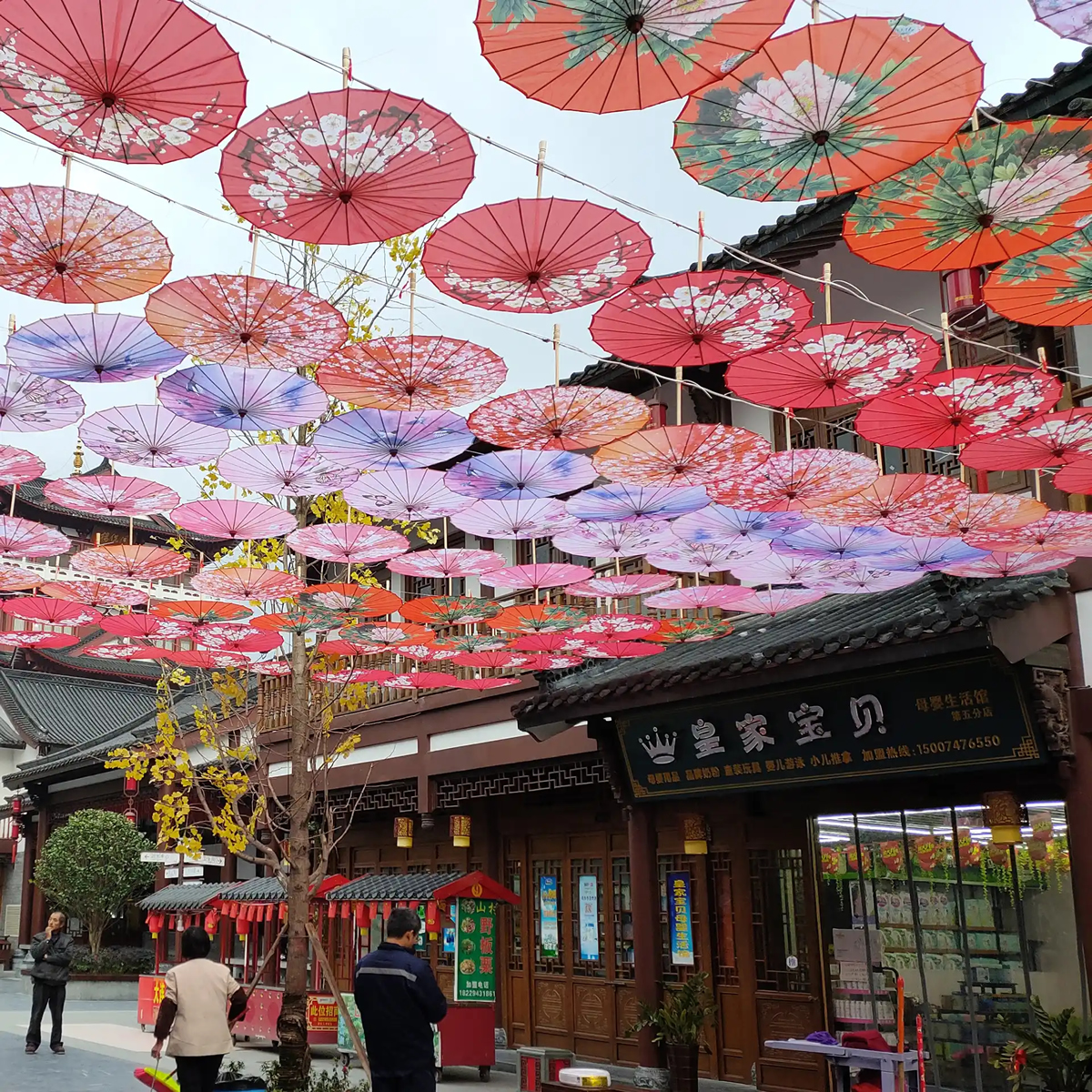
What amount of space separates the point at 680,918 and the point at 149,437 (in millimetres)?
8338

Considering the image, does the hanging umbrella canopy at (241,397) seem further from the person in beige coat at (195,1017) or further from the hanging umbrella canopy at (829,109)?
the person in beige coat at (195,1017)

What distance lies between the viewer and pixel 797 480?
7.73 meters

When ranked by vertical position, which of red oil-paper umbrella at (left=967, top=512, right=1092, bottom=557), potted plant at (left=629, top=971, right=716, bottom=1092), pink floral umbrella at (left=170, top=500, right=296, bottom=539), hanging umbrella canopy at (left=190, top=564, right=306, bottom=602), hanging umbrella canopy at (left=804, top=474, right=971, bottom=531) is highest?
pink floral umbrella at (left=170, top=500, right=296, bottom=539)

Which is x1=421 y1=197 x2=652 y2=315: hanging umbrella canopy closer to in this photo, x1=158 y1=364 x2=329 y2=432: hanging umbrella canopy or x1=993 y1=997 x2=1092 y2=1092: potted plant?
x1=158 y1=364 x2=329 y2=432: hanging umbrella canopy

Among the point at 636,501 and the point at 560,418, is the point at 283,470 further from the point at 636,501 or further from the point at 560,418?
the point at 636,501

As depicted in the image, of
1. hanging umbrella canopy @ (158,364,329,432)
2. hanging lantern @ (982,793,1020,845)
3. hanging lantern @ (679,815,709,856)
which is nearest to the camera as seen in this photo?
hanging umbrella canopy @ (158,364,329,432)

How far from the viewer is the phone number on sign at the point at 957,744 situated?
920cm

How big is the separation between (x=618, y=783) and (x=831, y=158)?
8.81 meters

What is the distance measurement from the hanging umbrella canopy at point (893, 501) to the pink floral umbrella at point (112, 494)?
463 centimetres

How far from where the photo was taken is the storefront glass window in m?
9.73

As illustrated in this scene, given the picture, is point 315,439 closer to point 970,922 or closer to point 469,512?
point 469,512

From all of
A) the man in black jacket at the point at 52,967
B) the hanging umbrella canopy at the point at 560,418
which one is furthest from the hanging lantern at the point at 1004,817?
the man in black jacket at the point at 52,967

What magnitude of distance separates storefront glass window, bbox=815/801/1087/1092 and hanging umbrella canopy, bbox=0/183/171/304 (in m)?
A: 8.18

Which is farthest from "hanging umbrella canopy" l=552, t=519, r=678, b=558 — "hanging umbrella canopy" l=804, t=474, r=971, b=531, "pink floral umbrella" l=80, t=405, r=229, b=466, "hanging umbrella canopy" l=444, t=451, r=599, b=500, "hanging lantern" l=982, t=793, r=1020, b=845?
"hanging lantern" l=982, t=793, r=1020, b=845
